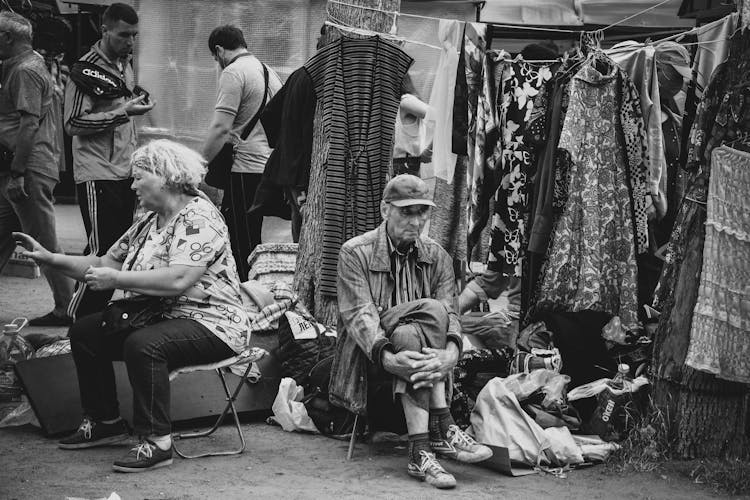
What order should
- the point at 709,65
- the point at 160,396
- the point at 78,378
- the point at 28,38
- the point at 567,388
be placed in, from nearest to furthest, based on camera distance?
the point at 160,396, the point at 78,378, the point at 567,388, the point at 709,65, the point at 28,38

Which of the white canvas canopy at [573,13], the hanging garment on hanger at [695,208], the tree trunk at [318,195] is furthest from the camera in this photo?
the white canvas canopy at [573,13]

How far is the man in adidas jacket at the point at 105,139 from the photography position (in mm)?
7016

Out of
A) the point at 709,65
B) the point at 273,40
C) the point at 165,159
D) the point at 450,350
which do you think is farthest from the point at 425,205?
the point at 273,40

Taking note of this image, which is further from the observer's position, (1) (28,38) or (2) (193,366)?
(1) (28,38)

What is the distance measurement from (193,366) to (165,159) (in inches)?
40.4

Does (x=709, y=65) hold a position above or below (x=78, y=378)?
above

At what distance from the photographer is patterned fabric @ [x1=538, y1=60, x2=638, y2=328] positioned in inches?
248

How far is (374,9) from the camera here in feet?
22.4

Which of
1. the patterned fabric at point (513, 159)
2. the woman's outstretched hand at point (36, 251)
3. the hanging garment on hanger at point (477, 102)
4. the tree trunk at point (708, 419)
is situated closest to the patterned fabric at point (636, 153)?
the patterned fabric at point (513, 159)

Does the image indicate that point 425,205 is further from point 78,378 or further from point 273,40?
point 273,40

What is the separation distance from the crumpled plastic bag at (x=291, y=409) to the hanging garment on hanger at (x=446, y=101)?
1.70 metres

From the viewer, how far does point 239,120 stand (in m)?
7.73

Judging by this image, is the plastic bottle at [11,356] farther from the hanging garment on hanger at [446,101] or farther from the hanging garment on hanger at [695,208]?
the hanging garment on hanger at [695,208]

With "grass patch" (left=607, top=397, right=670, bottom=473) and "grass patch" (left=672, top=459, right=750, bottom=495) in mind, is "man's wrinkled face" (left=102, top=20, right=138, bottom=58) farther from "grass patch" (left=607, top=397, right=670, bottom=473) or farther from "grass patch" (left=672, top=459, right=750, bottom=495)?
"grass patch" (left=672, top=459, right=750, bottom=495)
